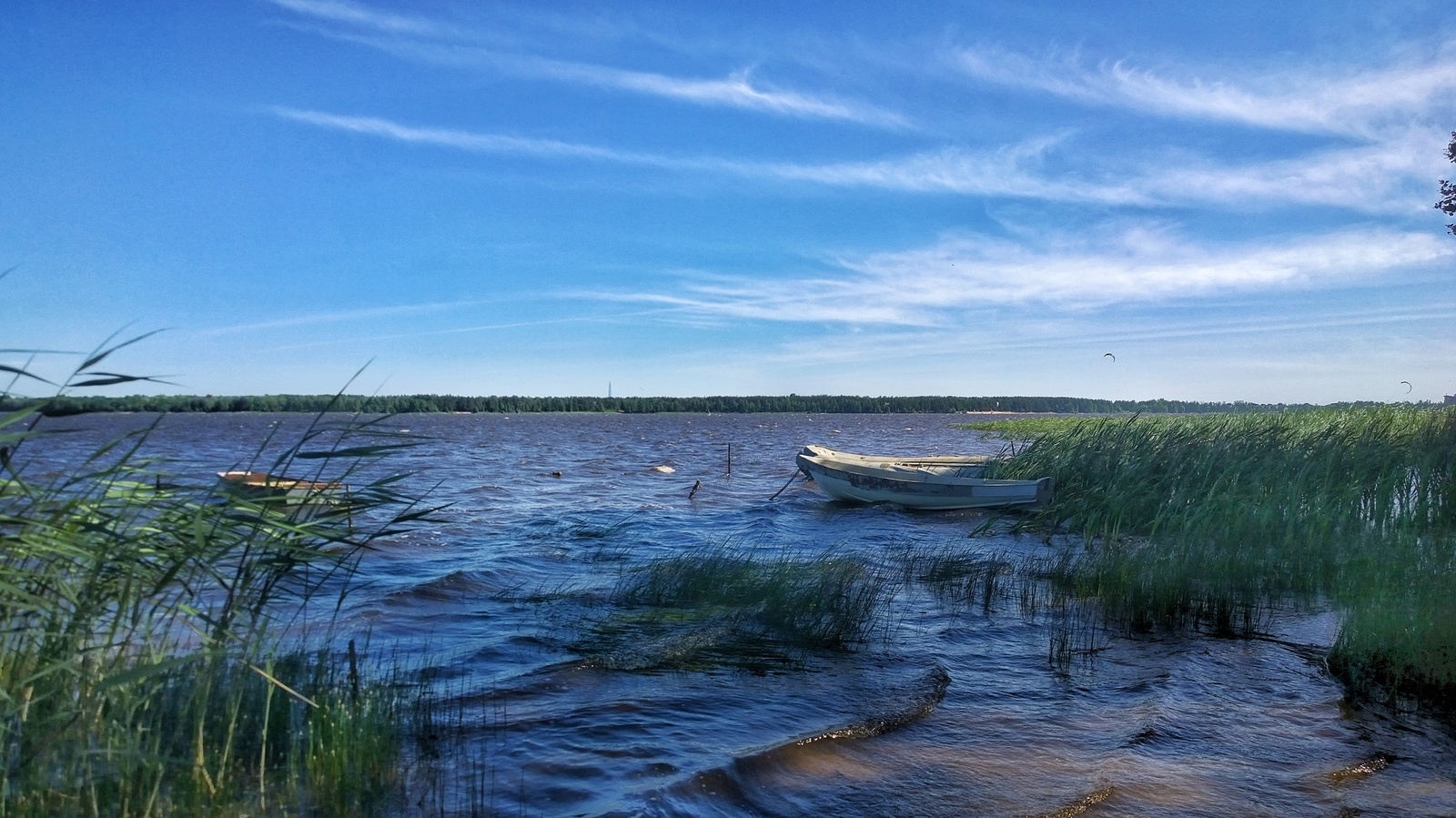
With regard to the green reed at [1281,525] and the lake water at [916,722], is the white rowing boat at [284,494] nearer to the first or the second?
the lake water at [916,722]

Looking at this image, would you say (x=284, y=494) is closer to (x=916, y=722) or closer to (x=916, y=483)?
(x=916, y=722)

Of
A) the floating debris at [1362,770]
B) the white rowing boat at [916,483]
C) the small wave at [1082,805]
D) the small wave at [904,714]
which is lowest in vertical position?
the small wave at [904,714]

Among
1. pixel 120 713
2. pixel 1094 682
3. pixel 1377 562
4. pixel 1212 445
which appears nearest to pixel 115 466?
pixel 120 713

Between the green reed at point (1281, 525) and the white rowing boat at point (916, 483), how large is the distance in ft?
3.27

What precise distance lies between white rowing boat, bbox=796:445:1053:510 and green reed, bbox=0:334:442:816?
16.9 metres

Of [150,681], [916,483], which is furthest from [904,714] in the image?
[916,483]

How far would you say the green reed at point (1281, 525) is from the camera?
291 inches

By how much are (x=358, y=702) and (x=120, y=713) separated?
4.69 ft

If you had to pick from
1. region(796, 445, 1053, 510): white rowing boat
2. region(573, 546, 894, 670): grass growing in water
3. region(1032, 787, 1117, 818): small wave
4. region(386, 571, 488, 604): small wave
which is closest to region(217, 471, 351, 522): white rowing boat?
region(573, 546, 894, 670): grass growing in water

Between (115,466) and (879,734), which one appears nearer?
(115,466)

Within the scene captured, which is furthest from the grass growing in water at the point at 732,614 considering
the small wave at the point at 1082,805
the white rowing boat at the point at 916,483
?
the white rowing boat at the point at 916,483

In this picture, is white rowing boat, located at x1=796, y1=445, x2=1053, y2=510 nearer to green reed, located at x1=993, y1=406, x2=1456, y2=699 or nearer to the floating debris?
green reed, located at x1=993, y1=406, x2=1456, y2=699

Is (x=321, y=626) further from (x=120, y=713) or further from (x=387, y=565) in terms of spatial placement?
(x=120, y=713)

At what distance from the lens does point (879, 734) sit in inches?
265
